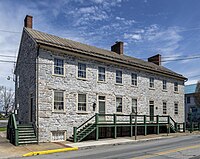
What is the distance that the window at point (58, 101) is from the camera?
18.0 metres

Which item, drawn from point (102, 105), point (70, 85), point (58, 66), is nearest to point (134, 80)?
point (102, 105)

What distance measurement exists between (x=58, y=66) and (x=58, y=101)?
2659mm

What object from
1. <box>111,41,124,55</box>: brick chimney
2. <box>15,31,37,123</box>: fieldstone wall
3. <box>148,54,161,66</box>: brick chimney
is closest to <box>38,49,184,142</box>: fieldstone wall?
<box>15,31,37,123</box>: fieldstone wall

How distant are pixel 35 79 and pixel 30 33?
417 centimetres

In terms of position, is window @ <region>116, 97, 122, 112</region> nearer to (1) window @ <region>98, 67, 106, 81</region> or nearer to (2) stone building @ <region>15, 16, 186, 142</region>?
A: (2) stone building @ <region>15, 16, 186, 142</region>

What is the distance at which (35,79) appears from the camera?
17547mm

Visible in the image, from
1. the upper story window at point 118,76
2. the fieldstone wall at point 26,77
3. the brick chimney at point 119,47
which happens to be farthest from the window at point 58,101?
the brick chimney at point 119,47

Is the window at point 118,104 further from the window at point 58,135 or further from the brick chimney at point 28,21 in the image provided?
the brick chimney at point 28,21

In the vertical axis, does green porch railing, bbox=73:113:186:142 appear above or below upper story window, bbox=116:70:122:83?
below

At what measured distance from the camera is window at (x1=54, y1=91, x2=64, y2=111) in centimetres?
1797

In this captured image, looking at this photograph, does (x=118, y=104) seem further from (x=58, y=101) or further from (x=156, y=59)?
(x=156, y=59)

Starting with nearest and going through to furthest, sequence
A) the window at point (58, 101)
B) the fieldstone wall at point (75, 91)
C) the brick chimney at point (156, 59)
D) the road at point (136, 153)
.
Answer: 1. the road at point (136, 153)
2. the fieldstone wall at point (75, 91)
3. the window at point (58, 101)
4. the brick chimney at point (156, 59)

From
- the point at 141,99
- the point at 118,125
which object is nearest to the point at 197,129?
the point at 141,99

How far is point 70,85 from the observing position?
18.9 metres
